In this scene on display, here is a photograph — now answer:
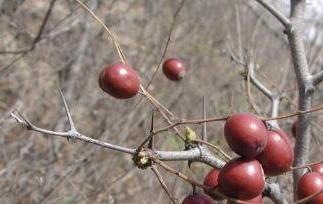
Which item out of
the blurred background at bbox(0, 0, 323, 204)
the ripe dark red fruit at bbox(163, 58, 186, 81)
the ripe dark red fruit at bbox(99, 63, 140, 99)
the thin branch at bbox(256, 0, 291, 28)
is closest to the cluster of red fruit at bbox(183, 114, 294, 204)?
the ripe dark red fruit at bbox(99, 63, 140, 99)

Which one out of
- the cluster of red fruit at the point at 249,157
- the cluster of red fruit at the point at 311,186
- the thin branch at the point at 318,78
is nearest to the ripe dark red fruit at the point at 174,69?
the thin branch at the point at 318,78

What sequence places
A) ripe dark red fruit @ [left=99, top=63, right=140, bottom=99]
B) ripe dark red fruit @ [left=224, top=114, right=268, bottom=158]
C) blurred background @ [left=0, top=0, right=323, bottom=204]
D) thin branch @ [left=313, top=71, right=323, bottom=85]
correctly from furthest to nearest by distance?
blurred background @ [left=0, top=0, right=323, bottom=204], thin branch @ [left=313, top=71, right=323, bottom=85], ripe dark red fruit @ [left=99, top=63, right=140, bottom=99], ripe dark red fruit @ [left=224, top=114, right=268, bottom=158]

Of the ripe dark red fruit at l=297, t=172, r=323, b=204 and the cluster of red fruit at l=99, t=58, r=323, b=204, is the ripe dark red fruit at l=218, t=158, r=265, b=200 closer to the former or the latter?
the cluster of red fruit at l=99, t=58, r=323, b=204

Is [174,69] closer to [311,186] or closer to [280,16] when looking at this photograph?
[280,16]

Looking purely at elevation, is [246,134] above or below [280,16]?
below

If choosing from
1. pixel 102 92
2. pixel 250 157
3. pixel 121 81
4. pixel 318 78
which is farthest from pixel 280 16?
pixel 102 92

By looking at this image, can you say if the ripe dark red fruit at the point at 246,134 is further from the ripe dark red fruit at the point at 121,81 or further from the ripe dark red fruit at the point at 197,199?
the ripe dark red fruit at the point at 121,81

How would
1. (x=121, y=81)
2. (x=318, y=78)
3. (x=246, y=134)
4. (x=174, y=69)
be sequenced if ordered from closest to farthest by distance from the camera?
(x=246, y=134) → (x=121, y=81) → (x=318, y=78) → (x=174, y=69)
